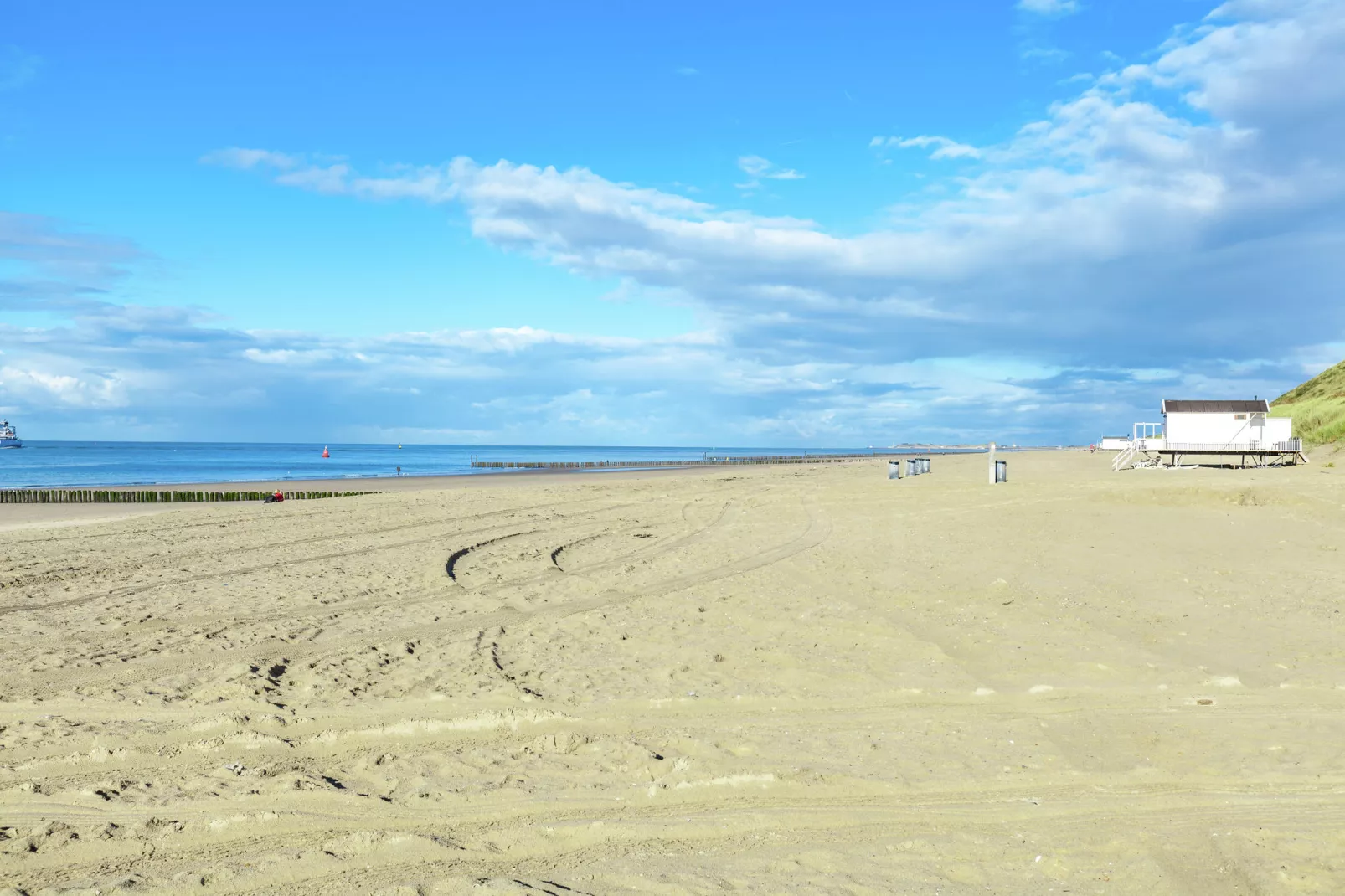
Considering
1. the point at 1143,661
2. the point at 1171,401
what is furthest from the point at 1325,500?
the point at 1171,401

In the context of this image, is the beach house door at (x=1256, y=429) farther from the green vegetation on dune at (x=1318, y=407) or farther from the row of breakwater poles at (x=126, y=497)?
the row of breakwater poles at (x=126, y=497)

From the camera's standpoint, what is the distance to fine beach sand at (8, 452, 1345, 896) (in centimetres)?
411

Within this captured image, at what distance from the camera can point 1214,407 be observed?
40.0 m

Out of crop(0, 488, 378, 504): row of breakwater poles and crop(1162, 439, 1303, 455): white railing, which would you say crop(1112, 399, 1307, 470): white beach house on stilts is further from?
crop(0, 488, 378, 504): row of breakwater poles

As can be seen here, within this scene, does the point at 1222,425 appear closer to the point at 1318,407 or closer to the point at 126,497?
the point at 1318,407

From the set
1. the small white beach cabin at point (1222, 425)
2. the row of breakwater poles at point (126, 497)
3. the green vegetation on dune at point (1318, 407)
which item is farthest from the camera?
the green vegetation on dune at point (1318, 407)

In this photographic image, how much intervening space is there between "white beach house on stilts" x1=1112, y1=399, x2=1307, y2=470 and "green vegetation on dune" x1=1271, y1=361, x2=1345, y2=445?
3.42 meters

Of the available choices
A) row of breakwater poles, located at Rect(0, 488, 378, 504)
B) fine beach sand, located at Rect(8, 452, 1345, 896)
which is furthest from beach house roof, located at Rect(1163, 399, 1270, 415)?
row of breakwater poles, located at Rect(0, 488, 378, 504)

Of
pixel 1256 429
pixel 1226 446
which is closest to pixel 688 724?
pixel 1226 446

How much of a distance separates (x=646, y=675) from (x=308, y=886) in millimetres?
3758

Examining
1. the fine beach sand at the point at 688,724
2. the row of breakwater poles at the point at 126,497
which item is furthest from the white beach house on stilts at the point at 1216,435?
the row of breakwater poles at the point at 126,497

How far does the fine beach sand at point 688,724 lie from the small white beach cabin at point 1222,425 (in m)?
29.0

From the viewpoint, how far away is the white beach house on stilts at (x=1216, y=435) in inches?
1443

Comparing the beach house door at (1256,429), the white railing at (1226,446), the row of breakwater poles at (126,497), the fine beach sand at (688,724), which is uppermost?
the beach house door at (1256,429)
